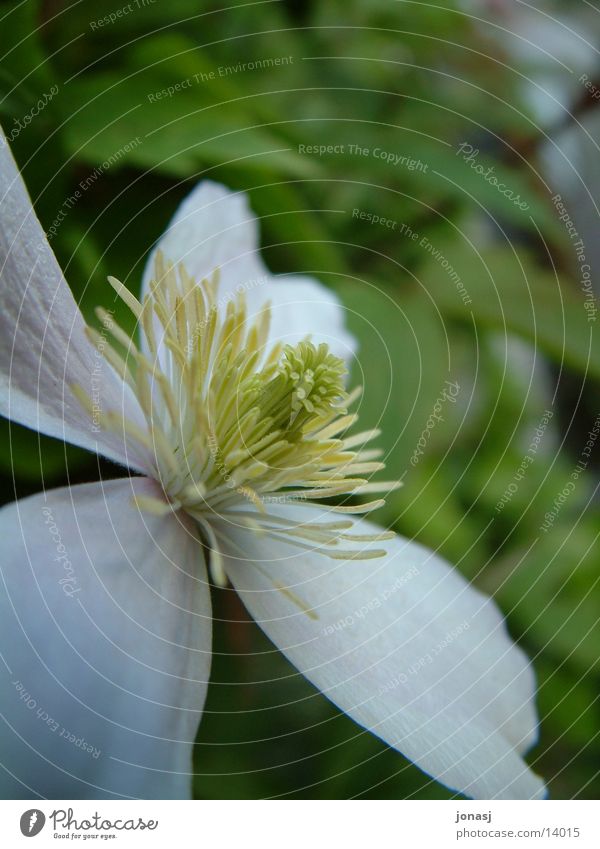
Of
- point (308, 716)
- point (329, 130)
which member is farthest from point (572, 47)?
point (308, 716)

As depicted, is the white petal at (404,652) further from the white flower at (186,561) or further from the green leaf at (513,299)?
the green leaf at (513,299)

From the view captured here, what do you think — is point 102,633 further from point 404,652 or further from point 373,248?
point 373,248

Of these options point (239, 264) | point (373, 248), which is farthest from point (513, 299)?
point (239, 264)
